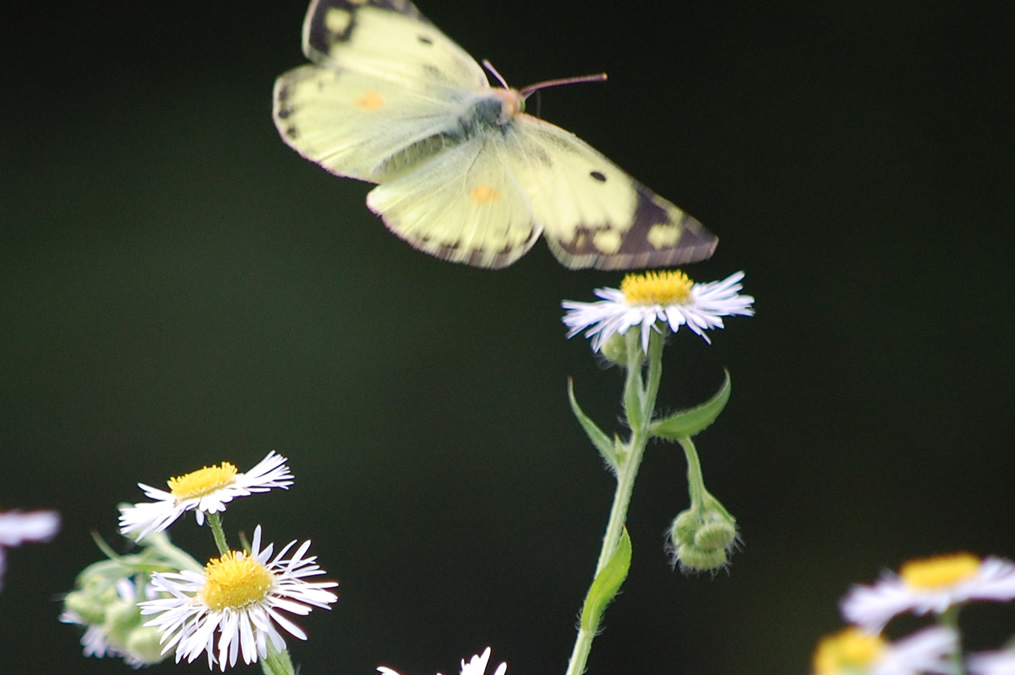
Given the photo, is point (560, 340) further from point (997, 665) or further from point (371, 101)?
point (997, 665)

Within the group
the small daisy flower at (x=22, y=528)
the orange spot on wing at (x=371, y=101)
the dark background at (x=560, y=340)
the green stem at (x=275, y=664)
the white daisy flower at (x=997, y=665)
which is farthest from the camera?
→ the dark background at (x=560, y=340)

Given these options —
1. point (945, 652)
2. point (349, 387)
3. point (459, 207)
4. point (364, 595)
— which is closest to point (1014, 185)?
point (349, 387)

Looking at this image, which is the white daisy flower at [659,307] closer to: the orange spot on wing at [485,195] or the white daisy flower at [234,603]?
the orange spot on wing at [485,195]

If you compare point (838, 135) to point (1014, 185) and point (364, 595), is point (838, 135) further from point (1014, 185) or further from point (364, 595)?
point (364, 595)

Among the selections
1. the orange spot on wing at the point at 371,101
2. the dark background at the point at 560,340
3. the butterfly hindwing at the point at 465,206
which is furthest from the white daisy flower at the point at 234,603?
the dark background at the point at 560,340

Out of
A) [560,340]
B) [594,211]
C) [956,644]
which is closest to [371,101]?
[594,211]

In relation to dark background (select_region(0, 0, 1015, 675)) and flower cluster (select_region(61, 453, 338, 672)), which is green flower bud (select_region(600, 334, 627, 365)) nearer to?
flower cluster (select_region(61, 453, 338, 672))
